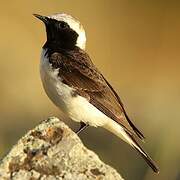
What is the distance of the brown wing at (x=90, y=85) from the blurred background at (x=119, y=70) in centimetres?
102

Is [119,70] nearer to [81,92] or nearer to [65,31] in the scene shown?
[65,31]

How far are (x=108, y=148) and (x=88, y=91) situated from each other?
2350 mm

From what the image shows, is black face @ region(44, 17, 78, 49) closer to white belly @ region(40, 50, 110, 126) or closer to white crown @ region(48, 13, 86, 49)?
white crown @ region(48, 13, 86, 49)

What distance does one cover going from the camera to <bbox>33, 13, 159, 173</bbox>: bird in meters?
10.9

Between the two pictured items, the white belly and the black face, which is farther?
the black face

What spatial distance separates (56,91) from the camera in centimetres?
1080

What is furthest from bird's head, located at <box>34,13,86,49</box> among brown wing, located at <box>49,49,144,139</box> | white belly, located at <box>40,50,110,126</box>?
white belly, located at <box>40,50,110,126</box>

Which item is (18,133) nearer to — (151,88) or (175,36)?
(151,88)

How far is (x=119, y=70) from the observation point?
87.7 feet

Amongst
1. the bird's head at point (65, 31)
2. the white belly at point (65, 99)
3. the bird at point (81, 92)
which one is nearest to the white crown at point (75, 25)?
the bird's head at point (65, 31)

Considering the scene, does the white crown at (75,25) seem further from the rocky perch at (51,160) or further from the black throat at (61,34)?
the rocky perch at (51,160)

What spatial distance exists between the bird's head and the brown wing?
0.43 m

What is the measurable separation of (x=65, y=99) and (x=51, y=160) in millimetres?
3092

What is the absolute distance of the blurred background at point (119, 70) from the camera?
13531 mm
